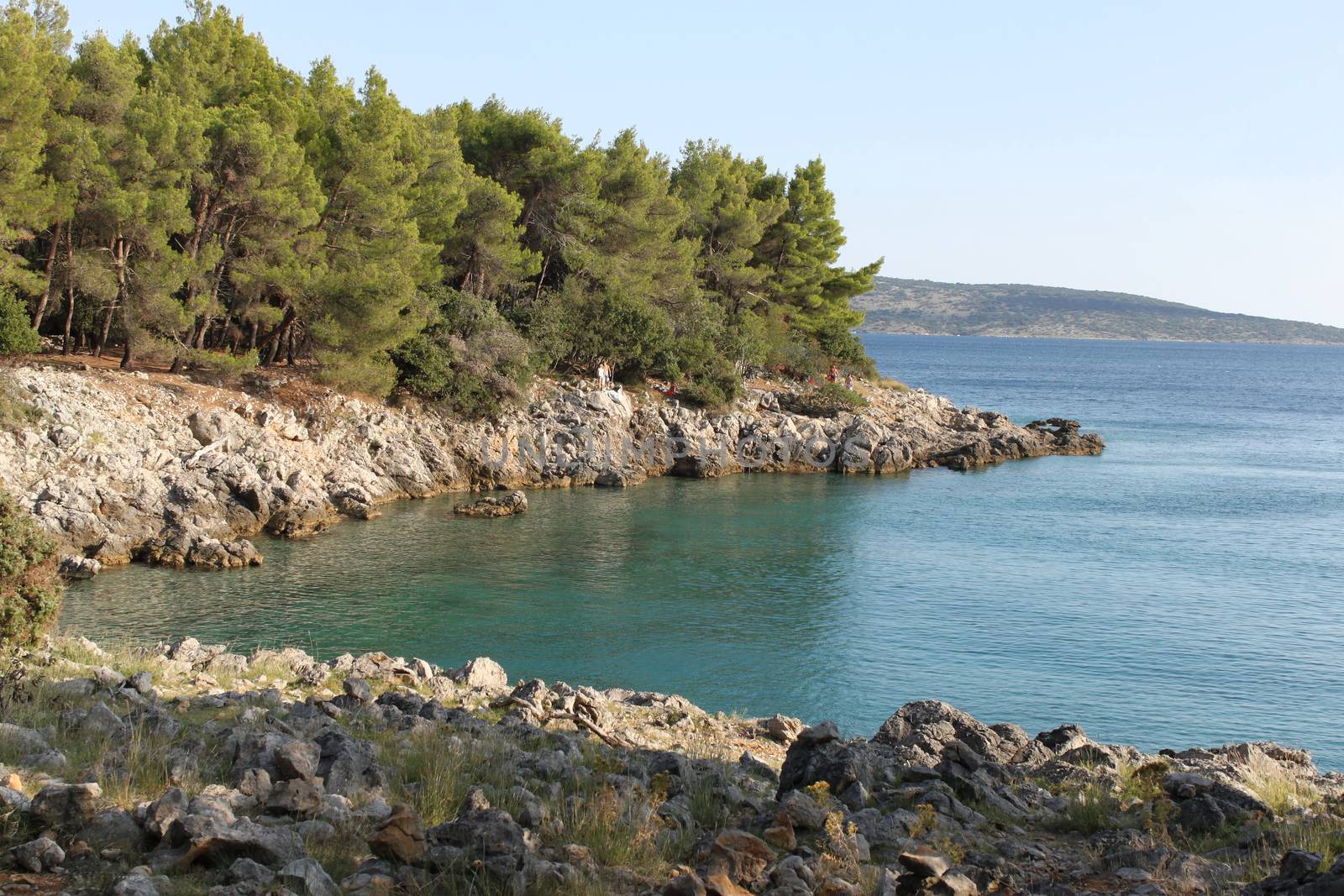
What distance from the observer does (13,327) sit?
1271 inches

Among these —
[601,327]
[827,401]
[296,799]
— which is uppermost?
[601,327]

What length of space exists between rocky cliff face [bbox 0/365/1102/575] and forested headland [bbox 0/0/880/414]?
1.57 meters

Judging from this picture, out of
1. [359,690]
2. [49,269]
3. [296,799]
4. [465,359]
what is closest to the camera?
[296,799]

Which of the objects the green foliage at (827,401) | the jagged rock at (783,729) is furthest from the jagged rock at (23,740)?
the green foliage at (827,401)

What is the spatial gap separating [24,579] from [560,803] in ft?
30.2

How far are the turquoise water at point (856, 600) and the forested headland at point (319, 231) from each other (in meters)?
7.82

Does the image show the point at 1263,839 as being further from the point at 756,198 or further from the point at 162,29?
the point at 756,198

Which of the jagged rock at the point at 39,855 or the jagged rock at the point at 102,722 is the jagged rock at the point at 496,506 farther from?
the jagged rock at the point at 39,855

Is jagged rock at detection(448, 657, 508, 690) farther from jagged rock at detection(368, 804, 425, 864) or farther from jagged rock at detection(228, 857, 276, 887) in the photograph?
jagged rock at detection(228, 857, 276, 887)

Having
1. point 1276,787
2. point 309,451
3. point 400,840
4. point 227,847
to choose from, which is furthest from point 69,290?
point 1276,787

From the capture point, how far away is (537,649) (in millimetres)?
22578

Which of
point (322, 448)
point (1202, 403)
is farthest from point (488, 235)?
point (1202, 403)

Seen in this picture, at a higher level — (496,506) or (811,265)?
(811,265)

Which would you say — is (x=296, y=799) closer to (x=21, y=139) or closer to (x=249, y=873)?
(x=249, y=873)
